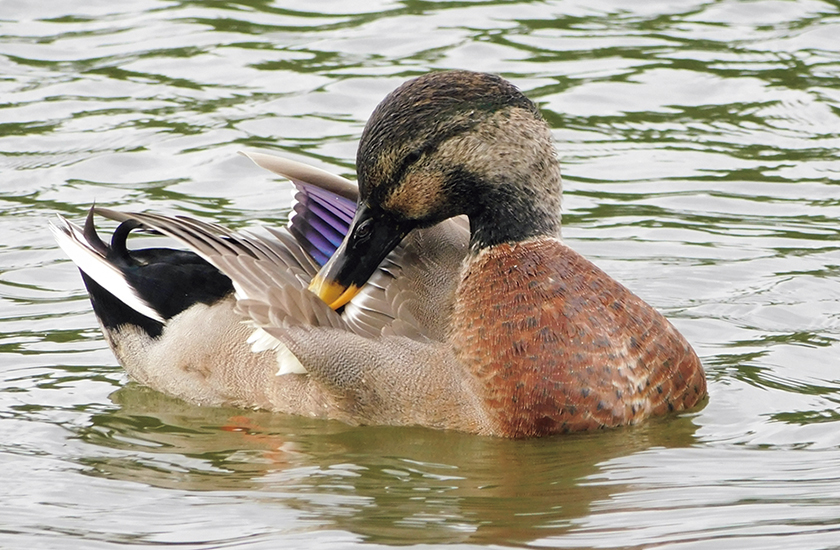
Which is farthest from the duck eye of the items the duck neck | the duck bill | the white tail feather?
the white tail feather

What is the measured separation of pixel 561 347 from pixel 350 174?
367 cm

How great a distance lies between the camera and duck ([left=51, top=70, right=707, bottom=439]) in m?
6.35

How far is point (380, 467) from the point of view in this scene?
6.15 m

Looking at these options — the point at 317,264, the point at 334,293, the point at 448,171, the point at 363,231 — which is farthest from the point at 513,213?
the point at 317,264

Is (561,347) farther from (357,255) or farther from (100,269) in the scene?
(100,269)

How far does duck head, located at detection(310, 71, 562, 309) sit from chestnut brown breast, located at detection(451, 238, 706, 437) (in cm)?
19

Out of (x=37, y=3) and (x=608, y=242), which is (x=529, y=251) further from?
(x=37, y=3)

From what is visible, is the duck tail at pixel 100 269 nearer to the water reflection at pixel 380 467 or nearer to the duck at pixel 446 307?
the duck at pixel 446 307

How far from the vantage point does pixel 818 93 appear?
34.6 feet

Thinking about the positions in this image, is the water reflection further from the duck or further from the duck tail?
the duck tail

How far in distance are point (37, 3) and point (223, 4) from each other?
4.68 feet

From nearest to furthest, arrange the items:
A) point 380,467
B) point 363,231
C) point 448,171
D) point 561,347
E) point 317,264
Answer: point 380,467 < point 561,347 < point 448,171 < point 363,231 < point 317,264

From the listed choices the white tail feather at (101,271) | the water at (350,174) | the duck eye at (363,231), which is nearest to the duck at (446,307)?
the duck eye at (363,231)

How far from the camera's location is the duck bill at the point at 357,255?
6.62 meters
